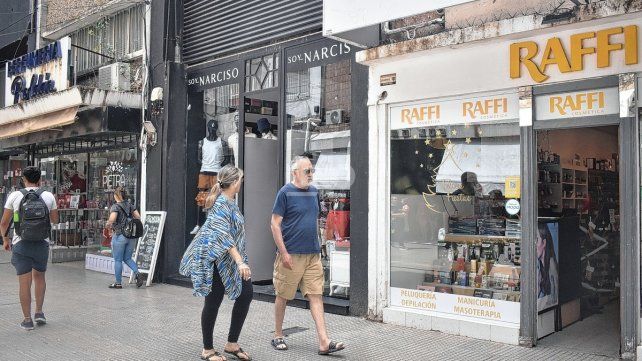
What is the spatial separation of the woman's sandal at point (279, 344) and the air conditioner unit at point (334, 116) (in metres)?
3.26

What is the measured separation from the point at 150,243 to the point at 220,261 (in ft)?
17.3

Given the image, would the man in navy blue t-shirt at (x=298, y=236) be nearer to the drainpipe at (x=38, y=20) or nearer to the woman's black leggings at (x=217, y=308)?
the woman's black leggings at (x=217, y=308)

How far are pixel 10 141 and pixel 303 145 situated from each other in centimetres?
896

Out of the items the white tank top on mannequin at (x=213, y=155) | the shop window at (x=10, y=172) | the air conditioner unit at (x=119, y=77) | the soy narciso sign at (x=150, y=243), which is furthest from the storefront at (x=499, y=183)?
the shop window at (x=10, y=172)

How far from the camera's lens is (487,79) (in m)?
6.15

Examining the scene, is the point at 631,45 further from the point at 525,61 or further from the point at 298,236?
the point at 298,236

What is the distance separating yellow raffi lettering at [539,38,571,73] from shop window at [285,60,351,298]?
8.87 ft

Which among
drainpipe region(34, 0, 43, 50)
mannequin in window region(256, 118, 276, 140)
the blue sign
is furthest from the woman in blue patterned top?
drainpipe region(34, 0, 43, 50)

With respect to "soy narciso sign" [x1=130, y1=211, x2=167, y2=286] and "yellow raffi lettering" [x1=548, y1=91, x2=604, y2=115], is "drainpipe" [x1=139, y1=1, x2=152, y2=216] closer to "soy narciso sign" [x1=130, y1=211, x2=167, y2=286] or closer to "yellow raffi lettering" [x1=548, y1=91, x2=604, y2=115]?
"soy narciso sign" [x1=130, y1=211, x2=167, y2=286]

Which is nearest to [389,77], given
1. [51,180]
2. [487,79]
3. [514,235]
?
[487,79]

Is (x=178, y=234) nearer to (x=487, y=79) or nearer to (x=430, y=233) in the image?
(x=430, y=233)

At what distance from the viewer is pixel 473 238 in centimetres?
670

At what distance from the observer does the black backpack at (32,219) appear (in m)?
6.55

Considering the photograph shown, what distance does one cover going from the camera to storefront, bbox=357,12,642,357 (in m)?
5.35
